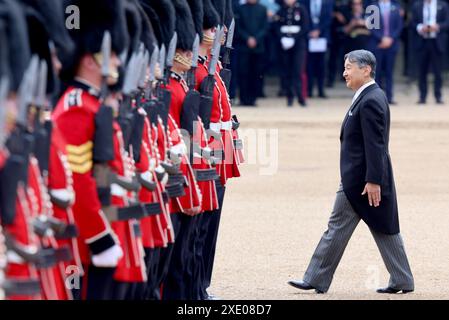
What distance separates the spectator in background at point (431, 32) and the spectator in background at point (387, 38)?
0.37 m

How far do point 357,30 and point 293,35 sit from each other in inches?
42.6

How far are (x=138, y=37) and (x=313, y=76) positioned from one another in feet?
49.6

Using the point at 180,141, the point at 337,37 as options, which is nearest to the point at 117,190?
the point at 180,141

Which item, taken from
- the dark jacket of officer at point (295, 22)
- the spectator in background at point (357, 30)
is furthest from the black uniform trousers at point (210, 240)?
the spectator in background at point (357, 30)

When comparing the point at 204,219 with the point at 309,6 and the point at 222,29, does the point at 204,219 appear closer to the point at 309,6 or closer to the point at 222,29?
the point at 222,29

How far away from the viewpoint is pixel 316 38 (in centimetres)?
2009

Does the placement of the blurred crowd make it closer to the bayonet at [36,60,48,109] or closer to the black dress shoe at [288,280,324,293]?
the black dress shoe at [288,280,324,293]

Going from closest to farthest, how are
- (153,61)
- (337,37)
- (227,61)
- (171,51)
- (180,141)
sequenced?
(153,61), (180,141), (171,51), (227,61), (337,37)

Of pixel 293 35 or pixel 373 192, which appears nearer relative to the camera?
pixel 373 192

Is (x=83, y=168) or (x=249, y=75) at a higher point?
(x=83, y=168)

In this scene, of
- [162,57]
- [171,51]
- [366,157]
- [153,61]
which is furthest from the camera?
[366,157]

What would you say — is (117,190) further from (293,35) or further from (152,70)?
(293,35)

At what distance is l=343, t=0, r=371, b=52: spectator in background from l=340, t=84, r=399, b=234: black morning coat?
11.8 metres

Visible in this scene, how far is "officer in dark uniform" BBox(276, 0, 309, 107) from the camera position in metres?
19.5
